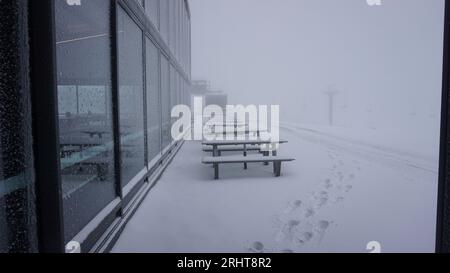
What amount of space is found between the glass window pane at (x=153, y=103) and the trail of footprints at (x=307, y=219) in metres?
2.84

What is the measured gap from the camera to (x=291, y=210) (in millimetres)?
4062

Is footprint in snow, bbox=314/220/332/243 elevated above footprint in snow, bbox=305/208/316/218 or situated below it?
below

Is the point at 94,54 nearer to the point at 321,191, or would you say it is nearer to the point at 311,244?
the point at 311,244

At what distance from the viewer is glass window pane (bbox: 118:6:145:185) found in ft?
13.1

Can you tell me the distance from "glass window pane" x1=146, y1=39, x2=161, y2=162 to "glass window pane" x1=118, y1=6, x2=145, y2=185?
71 cm

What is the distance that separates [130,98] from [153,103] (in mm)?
1752

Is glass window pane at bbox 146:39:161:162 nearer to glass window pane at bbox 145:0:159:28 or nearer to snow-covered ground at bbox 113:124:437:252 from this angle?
glass window pane at bbox 145:0:159:28

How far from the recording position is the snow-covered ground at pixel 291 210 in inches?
122

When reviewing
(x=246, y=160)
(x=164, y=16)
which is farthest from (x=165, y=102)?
(x=246, y=160)

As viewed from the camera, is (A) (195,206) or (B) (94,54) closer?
(B) (94,54)

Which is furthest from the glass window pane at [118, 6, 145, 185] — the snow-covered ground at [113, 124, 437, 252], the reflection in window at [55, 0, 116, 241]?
the snow-covered ground at [113, 124, 437, 252]

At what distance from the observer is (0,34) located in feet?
5.44
